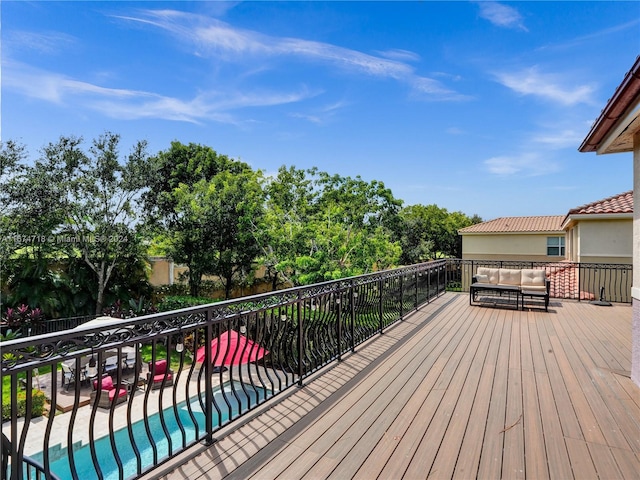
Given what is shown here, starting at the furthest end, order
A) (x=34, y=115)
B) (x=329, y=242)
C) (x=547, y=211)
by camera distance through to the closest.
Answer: (x=547, y=211) < (x=329, y=242) < (x=34, y=115)

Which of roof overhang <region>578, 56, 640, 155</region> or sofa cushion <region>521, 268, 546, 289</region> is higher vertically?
roof overhang <region>578, 56, 640, 155</region>

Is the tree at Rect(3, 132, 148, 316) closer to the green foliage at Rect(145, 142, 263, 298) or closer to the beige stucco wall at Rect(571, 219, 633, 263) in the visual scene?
the green foliage at Rect(145, 142, 263, 298)

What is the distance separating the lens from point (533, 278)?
8.32 meters

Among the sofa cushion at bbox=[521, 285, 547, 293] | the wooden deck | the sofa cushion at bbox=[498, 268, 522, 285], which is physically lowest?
the wooden deck

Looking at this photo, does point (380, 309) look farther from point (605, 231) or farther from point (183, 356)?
point (605, 231)

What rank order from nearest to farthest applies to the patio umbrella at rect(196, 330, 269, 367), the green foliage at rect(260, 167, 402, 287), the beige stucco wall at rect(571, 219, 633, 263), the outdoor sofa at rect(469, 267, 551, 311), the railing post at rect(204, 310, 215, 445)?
the railing post at rect(204, 310, 215, 445), the patio umbrella at rect(196, 330, 269, 367), the outdoor sofa at rect(469, 267, 551, 311), the beige stucco wall at rect(571, 219, 633, 263), the green foliage at rect(260, 167, 402, 287)

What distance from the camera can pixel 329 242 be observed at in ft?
45.8

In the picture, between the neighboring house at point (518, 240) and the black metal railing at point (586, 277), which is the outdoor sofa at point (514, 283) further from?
the neighboring house at point (518, 240)

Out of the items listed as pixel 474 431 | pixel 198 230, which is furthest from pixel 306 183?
pixel 474 431

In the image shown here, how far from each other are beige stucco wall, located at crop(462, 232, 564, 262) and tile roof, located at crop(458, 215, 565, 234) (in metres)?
0.37

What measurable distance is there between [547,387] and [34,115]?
14.8 metres

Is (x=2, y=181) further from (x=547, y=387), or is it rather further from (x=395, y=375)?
(x=547, y=387)

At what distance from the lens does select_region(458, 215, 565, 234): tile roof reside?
21.8m

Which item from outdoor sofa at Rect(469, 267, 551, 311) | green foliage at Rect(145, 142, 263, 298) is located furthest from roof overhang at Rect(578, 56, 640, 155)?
green foliage at Rect(145, 142, 263, 298)
